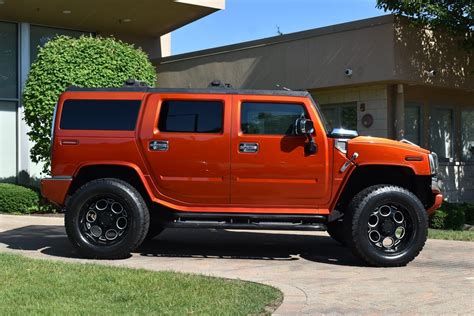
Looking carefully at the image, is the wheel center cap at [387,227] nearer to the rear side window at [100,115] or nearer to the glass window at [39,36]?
the rear side window at [100,115]

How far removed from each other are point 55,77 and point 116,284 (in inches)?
357

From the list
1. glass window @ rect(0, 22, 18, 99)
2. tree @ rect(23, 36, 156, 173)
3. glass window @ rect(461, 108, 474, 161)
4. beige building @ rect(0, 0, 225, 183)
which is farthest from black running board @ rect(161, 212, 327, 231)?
glass window @ rect(0, 22, 18, 99)

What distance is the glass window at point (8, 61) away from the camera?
57.1 ft

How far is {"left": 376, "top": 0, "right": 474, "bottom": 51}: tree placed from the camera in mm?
12336

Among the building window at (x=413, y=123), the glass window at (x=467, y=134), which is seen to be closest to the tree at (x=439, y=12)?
the building window at (x=413, y=123)

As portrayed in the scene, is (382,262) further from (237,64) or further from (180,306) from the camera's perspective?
(237,64)

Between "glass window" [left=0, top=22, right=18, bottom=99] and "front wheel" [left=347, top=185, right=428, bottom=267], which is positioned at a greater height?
"glass window" [left=0, top=22, right=18, bottom=99]

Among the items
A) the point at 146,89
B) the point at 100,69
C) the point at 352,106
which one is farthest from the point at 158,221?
the point at 352,106

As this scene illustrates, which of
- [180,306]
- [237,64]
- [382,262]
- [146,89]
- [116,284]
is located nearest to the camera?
[180,306]

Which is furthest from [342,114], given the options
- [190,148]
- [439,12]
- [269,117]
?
[190,148]

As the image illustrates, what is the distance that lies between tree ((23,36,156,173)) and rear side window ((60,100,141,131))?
6.32 meters

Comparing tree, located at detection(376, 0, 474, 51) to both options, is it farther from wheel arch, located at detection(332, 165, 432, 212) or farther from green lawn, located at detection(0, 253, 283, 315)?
green lawn, located at detection(0, 253, 283, 315)

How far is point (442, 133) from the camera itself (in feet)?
51.0

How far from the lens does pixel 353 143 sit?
738 cm
